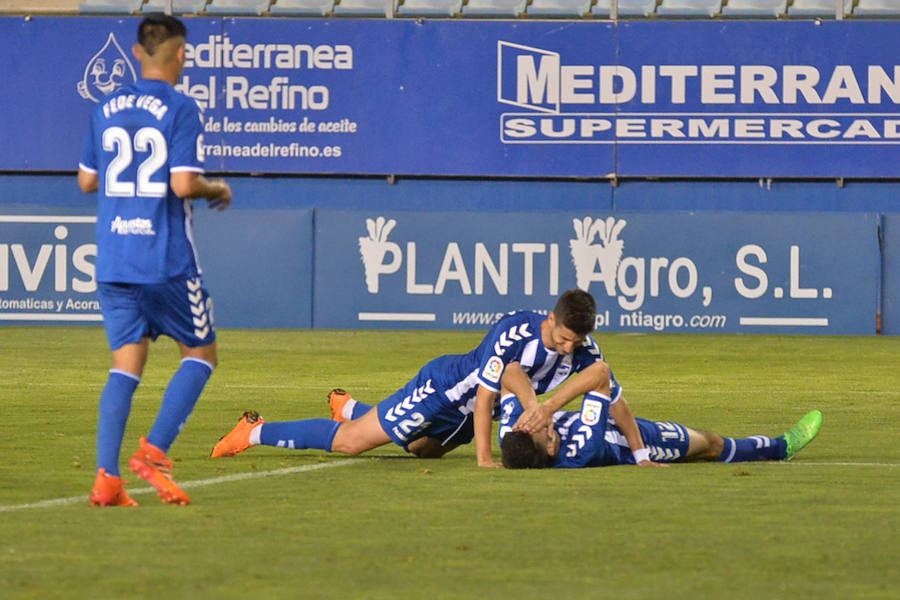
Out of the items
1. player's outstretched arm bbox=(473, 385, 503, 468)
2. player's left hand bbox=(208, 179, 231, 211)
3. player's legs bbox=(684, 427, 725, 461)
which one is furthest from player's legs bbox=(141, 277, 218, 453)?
player's legs bbox=(684, 427, 725, 461)

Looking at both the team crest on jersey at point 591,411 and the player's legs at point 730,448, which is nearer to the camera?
the team crest on jersey at point 591,411

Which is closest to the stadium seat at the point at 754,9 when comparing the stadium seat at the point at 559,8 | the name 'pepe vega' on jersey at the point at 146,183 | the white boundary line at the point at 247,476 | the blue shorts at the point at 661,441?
the stadium seat at the point at 559,8

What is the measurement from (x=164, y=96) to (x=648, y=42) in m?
17.1

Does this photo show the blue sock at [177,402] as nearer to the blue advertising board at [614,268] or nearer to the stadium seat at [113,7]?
the blue advertising board at [614,268]

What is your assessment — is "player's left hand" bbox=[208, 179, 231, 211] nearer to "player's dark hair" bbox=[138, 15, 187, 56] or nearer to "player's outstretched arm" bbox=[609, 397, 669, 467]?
"player's dark hair" bbox=[138, 15, 187, 56]

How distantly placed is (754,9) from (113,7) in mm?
9498

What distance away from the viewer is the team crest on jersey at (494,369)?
809 cm

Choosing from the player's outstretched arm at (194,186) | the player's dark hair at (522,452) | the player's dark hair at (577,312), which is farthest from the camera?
the player's dark hair at (522,452)

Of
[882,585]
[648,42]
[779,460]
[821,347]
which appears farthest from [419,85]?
[882,585]

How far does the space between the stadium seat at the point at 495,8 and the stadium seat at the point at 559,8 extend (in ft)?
0.50

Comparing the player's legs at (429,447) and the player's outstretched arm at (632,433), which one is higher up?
the player's outstretched arm at (632,433)

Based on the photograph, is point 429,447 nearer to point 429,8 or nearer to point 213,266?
point 213,266

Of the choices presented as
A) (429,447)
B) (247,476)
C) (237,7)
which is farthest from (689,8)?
(247,476)

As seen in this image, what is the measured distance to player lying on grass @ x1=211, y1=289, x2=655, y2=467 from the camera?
7.94 metres
